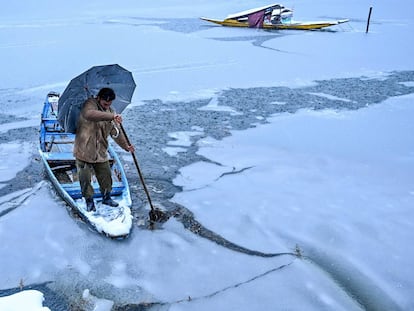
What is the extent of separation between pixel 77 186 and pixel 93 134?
1169 millimetres

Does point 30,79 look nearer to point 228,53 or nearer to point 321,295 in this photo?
point 228,53

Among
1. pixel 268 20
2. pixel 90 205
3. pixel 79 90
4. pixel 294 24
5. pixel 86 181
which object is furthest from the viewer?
pixel 268 20

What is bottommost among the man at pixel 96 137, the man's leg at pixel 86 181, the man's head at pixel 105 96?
the man's leg at pixel 86 181

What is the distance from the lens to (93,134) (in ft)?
14.3

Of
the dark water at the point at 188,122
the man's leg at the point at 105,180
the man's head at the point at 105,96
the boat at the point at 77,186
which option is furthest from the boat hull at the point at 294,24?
the man's head at the point at 105,96

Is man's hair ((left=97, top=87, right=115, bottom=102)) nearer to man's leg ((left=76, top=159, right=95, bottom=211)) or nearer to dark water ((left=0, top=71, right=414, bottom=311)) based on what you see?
man's leg ((left=76, top=159, right=95, bottom=211))

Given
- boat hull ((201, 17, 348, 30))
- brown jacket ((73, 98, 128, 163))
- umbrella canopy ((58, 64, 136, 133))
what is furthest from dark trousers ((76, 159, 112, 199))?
boat hull ((201, 17, 348, 30))

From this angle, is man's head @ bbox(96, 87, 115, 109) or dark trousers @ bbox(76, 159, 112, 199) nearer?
man's head @ bbox(96, 87, 115, 109)

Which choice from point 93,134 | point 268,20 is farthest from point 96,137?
point 268,20

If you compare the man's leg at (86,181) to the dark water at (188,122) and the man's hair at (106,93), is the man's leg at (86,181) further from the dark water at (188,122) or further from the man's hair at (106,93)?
the man's hair at (106,93)

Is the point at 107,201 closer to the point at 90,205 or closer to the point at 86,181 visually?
the point at 90,205

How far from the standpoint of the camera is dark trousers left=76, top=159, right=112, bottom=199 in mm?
4551

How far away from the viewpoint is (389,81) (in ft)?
37.6

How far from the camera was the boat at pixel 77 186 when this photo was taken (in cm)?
450
